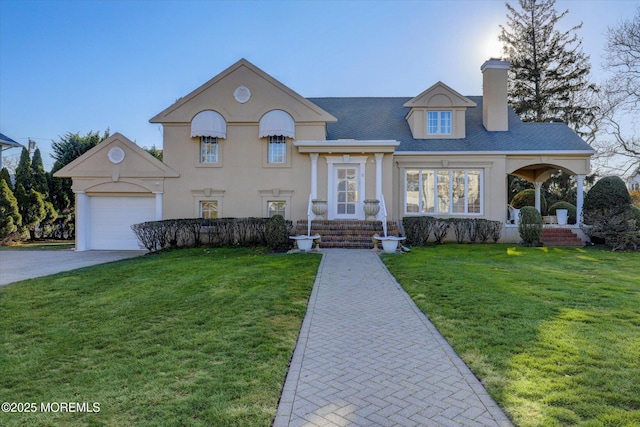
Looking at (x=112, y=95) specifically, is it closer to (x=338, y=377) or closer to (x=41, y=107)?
(x=41, y=107)

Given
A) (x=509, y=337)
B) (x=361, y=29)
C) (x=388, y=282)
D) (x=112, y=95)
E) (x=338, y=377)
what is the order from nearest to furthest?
(x=338, y=377) → (x=509, y=337) → (x=388, y=282) → (x=361, y=29) → (x=112, y=95)

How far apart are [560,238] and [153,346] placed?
17835 millimetres

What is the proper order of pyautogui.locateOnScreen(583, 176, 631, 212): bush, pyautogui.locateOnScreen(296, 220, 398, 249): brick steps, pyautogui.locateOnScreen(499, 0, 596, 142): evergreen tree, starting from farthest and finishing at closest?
pyautogui.locateOnScreen(499, 0, 596, 142): evergreen tree → pyautogui.locateOnScreen(583, 176, 631, 212): bush → pyautogui.locateOnScreen(296, 220, 398, 249): brick steps

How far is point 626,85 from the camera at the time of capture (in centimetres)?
2584

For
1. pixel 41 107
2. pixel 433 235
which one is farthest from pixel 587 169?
pixel 41 107

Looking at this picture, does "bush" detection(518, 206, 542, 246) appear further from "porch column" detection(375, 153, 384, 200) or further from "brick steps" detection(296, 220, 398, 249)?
"porch column" detection(375, 153, 384, 200)

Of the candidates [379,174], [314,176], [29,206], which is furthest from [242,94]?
[29,206]

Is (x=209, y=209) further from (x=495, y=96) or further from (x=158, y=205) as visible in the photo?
(x=495, y=96)

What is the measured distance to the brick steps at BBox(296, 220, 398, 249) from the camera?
48.9 ft

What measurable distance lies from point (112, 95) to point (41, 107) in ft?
16.0

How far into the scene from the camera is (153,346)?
4.83 m

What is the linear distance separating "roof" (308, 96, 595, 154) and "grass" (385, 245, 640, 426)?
8.41 m

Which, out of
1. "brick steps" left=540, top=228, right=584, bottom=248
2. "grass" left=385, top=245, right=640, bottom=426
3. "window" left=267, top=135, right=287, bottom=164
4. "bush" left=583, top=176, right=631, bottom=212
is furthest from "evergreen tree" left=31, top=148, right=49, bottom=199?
"bush" left=583, top=176, right=631, bottom=212

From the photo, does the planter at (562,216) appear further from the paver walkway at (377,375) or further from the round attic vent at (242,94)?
the round attic vent at (242,94)
